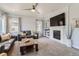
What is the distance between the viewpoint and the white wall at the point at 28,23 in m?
2.46

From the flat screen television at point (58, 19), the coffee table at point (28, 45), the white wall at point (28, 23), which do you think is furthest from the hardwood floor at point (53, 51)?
the flat screen television at point (58, 19)

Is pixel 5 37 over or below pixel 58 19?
below

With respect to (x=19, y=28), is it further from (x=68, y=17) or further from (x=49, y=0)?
(x=68, y=17)

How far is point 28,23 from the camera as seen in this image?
2523 mm

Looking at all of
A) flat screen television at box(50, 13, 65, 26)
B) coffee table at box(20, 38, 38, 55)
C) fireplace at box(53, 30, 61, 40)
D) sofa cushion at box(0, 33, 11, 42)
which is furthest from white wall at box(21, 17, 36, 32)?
fireplace at box(53, 30, 61, 40)

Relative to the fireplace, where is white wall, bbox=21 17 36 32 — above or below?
above

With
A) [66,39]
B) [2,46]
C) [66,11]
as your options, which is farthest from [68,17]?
[2,46]

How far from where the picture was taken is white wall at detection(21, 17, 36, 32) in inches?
96.7

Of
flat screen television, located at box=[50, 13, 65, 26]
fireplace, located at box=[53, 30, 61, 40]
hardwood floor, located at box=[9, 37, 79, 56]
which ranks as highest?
flat screen television, located at box=[50, 13, 65, 26]

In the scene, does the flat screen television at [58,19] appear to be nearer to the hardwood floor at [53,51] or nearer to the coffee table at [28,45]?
the hardwood floor at [53,51]

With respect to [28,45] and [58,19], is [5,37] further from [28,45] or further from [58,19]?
[58,19]

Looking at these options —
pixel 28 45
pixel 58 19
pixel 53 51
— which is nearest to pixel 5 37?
pixel 28 45

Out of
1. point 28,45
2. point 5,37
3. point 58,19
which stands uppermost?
point 58,19

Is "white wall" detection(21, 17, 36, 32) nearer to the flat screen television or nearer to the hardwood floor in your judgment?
the hardwood floor
